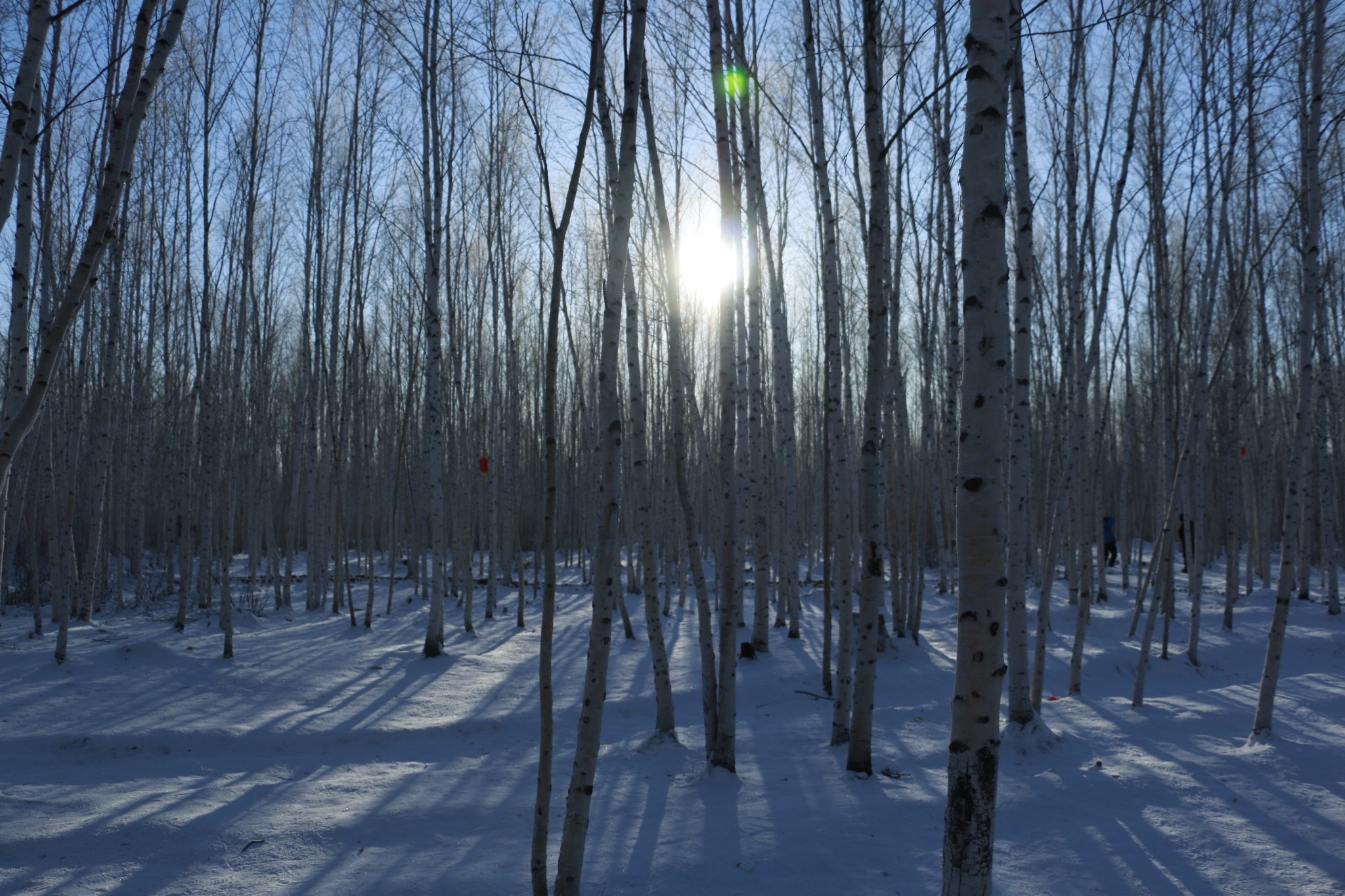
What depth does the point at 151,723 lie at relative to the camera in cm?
508

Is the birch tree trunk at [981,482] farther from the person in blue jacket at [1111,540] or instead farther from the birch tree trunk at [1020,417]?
the person in blue jacket at [1111,540]

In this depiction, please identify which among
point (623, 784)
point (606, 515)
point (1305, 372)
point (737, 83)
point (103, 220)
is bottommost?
point (623, 784)

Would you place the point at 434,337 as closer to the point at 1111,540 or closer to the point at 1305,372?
the point at 1305,372

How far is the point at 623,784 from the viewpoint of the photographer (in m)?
4.12

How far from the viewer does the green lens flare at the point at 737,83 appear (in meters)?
4.50

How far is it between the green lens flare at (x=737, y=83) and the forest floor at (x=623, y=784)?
3.99 meters

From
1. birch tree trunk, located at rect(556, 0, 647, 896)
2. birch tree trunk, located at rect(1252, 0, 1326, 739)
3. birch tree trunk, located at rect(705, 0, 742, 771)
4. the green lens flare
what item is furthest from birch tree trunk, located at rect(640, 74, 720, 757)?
birch tree trunk, located at rect(1252, 0, 1326, 739)

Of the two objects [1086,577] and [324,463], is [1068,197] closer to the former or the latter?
Result: [1086,577]

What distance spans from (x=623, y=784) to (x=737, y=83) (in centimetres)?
423

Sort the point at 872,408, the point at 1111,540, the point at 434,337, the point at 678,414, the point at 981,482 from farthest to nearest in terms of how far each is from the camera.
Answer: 1. the point at 1111,540
2. the point at 434,337
3. the point at 678,414
4. the point at 872,408
5. the point at 981,482

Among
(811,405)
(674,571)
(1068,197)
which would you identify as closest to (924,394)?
(1068,197)

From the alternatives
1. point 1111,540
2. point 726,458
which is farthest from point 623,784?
point 1111,540

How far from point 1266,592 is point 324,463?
14596mm

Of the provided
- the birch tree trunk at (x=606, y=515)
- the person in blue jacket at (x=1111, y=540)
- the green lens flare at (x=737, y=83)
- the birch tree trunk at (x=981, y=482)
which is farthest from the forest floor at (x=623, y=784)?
the person in blue jacket at (x=1111, y=540)
